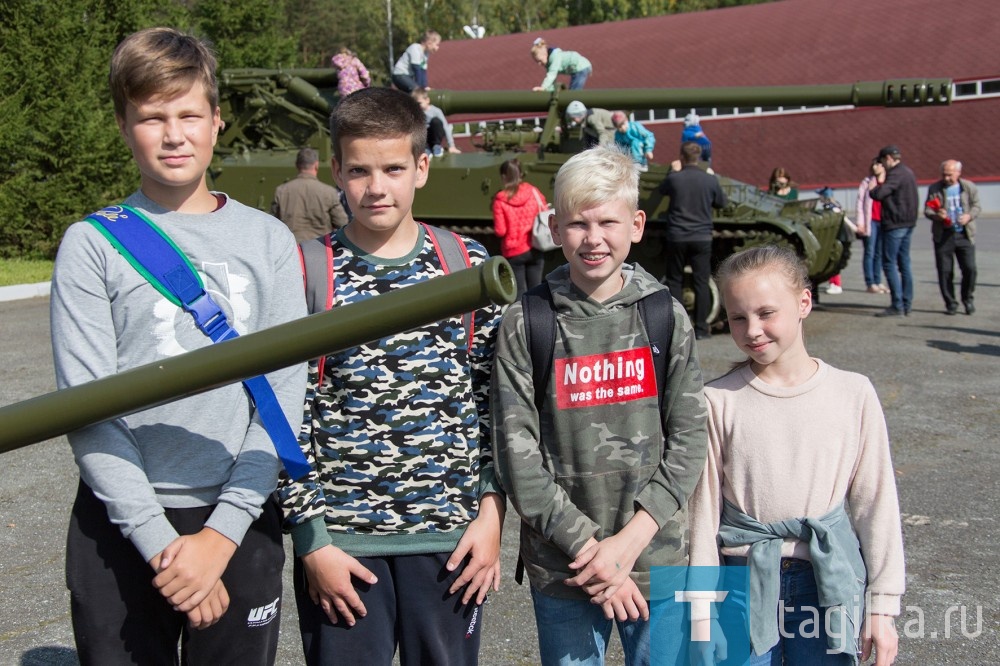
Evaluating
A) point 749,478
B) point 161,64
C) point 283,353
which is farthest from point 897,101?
point 283,353

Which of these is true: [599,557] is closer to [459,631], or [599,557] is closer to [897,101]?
[459,631]

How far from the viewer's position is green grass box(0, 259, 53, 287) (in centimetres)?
1541

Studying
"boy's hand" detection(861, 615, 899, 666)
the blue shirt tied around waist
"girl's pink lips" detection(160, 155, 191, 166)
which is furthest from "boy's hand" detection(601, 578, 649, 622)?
"girl's pink lips" detection(160, 155, 191, 166)

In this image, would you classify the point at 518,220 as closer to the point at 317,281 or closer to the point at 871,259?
the point at 871,259

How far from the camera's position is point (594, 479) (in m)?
2.49

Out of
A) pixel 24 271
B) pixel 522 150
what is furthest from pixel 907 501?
pixel 24 271

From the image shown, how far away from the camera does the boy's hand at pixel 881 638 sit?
2.47 meters

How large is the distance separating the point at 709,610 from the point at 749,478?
331mm

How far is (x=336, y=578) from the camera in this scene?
239 cm

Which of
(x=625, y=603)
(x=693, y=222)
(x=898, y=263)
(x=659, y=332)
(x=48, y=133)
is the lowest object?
(x=625, y=603)

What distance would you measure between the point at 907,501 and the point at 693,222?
5.41 metres

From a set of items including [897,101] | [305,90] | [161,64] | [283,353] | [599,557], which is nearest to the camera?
[283,353]

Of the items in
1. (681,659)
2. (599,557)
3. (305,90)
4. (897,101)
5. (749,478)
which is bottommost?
(681,659)

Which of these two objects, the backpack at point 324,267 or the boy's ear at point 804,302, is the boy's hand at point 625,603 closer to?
the backpack at point 324,267
